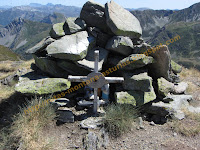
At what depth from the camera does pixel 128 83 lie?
8336 mm

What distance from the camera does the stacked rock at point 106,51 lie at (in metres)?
8.20

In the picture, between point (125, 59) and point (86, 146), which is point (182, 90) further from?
point (86, 146)

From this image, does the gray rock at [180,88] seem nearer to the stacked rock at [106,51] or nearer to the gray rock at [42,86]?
the stacked rock at [106,51]

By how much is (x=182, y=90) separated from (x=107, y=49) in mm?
5439

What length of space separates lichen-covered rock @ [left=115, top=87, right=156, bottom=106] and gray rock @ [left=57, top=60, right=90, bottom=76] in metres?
2.33

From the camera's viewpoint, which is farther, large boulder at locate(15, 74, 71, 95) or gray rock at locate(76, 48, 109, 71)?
gray rock at locate(76, 48, 109, 71)

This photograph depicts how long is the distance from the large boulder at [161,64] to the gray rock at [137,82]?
130 centimetres

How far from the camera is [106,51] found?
931 centimetres

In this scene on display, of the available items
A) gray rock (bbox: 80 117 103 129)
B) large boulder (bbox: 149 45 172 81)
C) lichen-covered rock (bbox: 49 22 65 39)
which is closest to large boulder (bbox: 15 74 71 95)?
gray rock (bbox: 80 117 103 129)

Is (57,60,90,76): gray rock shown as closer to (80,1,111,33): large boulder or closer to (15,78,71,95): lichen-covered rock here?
(15,78,71,95): lichen-covered rock

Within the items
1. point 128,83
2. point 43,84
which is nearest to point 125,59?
point 128,83

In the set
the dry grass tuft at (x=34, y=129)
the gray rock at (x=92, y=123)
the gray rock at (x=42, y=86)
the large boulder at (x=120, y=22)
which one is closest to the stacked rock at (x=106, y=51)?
the large boulder at (x=120, y=22)

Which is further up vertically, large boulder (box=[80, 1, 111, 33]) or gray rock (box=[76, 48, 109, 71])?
large boulder (box=[80, 1, 111, 33])

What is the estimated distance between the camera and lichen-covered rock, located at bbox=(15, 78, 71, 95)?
7.87 metres
